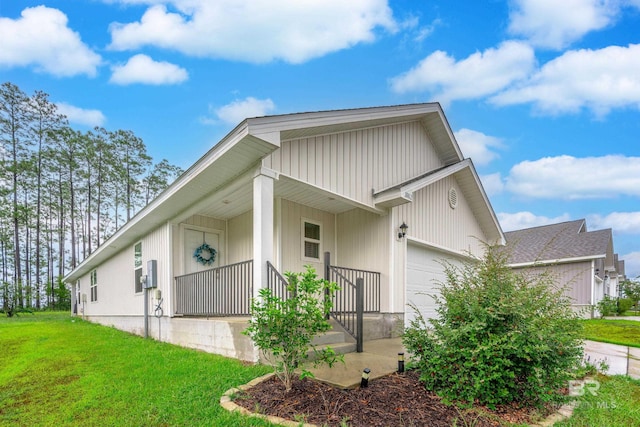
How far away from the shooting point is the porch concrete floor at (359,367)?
12.6 ft

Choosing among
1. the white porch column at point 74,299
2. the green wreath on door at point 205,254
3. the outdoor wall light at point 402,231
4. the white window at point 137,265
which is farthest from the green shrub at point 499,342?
the white porch column at point 74,299

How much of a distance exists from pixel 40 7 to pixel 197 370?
9.91m

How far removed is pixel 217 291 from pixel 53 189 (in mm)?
24440

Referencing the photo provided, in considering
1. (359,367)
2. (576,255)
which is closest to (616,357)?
(359,367)

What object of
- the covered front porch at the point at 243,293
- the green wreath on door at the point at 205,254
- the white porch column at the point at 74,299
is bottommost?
the white porch column at the point at 74,299

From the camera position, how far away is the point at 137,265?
9453 mm

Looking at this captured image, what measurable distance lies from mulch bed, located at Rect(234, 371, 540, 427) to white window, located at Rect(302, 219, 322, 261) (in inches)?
153

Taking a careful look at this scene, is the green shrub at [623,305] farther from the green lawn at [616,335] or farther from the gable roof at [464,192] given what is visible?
the gable roof at [464,192]

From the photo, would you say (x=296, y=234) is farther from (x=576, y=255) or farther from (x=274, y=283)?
(x=576, y=255)

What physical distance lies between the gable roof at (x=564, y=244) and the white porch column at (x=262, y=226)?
13861mm

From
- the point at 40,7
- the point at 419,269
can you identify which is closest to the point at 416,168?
the point at 419,269

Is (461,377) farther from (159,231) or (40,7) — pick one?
(40,7)

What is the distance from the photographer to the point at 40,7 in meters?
8.70

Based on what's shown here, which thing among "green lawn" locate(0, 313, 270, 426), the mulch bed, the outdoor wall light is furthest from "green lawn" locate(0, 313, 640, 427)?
the outdoor wall light
